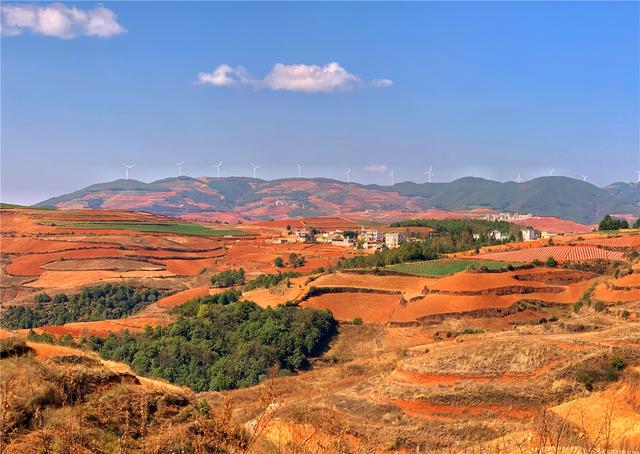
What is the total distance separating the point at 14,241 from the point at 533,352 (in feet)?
355

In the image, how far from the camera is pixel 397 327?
61.8 metres

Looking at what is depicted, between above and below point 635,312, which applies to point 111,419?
above

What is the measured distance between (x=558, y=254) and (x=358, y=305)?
27.9 meters

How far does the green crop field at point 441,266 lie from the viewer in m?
77.2

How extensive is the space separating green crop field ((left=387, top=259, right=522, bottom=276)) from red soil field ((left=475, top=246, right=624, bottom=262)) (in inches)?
129

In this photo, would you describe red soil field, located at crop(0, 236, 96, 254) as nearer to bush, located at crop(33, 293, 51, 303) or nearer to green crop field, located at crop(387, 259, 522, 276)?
bush, located at crop(33, 293, 51, 303)

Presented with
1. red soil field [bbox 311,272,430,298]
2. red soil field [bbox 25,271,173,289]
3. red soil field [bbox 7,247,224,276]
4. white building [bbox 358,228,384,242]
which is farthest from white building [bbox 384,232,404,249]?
red soil field [bbox 311,272,430,298]

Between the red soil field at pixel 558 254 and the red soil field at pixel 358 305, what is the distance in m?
19.8

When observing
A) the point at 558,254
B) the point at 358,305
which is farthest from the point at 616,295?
the point at 358,305

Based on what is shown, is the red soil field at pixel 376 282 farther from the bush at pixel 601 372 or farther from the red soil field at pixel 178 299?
the bush at pixel 601 372

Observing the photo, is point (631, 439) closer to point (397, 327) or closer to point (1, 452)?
point (1, 452)

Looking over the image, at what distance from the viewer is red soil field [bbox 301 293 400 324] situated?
66.0 meters

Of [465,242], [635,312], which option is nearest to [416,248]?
[465,242]

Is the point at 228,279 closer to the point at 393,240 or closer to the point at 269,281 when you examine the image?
the point at 269,281
